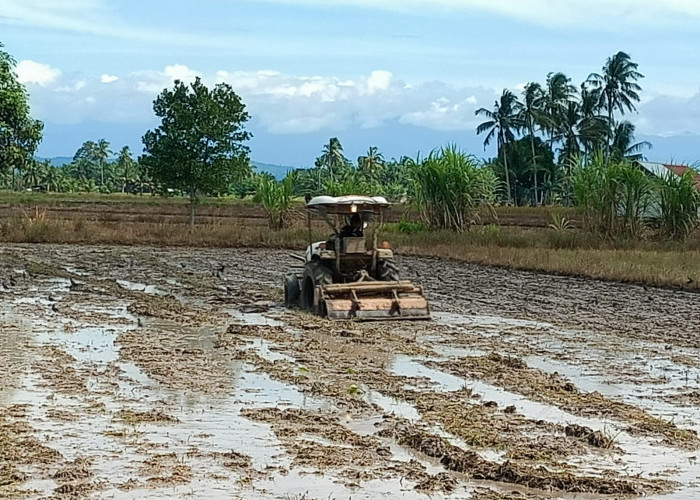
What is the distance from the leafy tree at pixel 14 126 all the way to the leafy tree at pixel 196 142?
11.9 meters

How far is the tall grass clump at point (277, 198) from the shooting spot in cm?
3177

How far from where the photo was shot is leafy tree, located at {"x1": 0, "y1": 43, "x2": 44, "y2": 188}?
62.2 feet

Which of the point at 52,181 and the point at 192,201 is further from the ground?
the point at 52,181

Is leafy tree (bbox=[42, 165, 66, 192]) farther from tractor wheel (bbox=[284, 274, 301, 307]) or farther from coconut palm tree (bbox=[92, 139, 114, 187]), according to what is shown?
tractor wheel (bbox=[284, 274, 301, 307])

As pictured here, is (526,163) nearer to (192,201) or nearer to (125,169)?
(192,201)

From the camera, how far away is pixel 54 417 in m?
7.47

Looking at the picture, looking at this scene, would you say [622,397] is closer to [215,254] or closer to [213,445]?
[213,445]

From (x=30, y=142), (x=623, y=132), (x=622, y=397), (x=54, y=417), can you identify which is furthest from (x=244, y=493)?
(x=623, y=132)

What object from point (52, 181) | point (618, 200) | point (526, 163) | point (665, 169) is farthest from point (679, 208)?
point (52, 181)

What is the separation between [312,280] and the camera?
13.9 meters

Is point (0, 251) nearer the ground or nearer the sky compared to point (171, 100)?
nearer the ground

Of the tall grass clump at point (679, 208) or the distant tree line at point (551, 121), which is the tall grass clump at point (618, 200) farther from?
the distant tree line at point (551, 121)

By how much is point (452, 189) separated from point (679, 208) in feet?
18.6

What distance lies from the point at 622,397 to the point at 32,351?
5.75 meters
